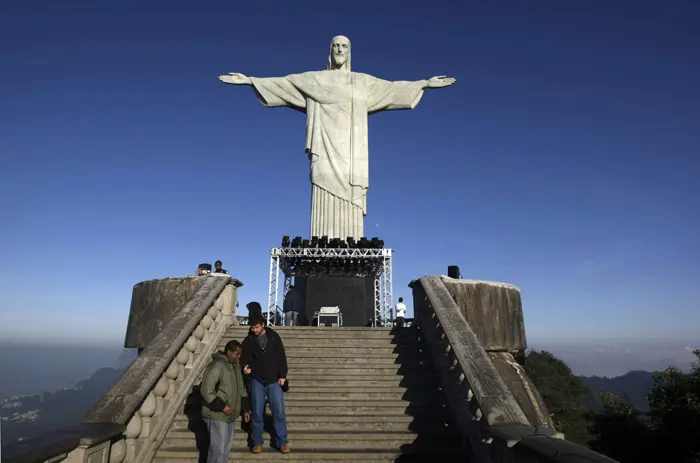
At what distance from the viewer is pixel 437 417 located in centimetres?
652

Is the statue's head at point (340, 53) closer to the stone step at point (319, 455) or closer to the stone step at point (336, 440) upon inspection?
the stone step at point (336, 440)

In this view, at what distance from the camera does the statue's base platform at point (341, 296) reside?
14883 mm

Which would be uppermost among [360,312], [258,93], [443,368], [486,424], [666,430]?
[258,93]

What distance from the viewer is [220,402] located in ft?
16.9

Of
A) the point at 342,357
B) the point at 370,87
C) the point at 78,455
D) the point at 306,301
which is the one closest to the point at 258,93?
the point at 370,87

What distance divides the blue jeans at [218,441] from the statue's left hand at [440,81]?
15249 mm

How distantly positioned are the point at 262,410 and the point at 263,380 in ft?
1.26

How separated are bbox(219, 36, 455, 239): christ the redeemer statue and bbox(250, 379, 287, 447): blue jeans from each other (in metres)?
10.7

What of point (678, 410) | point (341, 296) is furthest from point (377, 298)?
point (678, 410)

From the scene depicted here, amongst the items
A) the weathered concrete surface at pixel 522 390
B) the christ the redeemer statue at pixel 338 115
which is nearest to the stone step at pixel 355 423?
the weathered concrete surface at pixel 522 390

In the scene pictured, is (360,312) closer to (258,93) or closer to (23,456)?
(258,93)

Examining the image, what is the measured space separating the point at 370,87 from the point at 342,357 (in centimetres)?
1212

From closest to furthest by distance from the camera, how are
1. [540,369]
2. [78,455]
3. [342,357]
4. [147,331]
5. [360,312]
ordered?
[78,455] → [342,357] → [147,331] → [360,312] → [540,369]

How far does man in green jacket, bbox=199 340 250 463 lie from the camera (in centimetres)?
512
